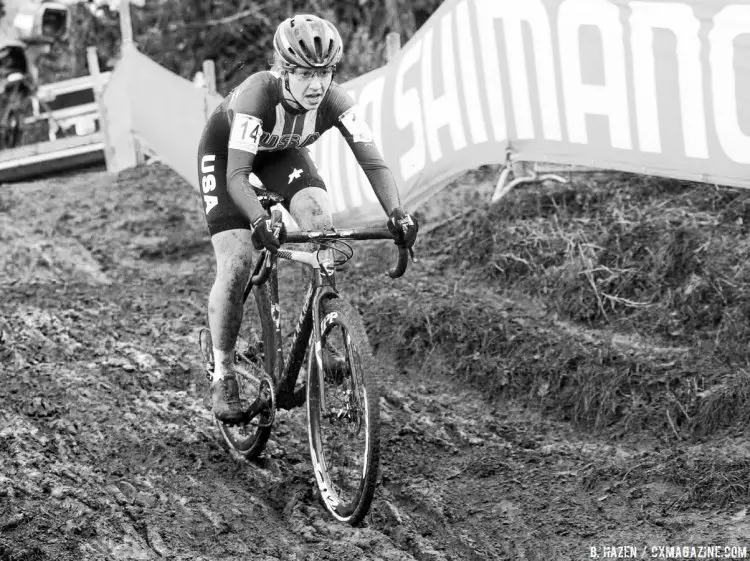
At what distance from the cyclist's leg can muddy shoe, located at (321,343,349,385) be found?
28.6 inches

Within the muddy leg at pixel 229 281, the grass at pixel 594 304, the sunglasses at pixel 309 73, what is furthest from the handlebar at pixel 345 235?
the grass at pixel 594 304

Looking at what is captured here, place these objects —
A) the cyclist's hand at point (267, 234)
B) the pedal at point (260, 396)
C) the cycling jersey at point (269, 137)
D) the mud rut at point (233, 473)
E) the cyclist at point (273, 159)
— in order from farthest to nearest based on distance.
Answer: the pedal at point (260, 396) → the cycling jersey at point (269, 137) → the cyclist at point (273, 159) → the mud rut at point (233, 473) → the cyclist's hand at point (267, 234)

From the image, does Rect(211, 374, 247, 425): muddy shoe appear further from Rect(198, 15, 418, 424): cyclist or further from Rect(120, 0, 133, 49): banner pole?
Rect(120, 0, 133, 49): banner pole

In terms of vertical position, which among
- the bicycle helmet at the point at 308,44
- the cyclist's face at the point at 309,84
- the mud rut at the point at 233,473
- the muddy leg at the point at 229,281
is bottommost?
the mud rut at the point at 233,473

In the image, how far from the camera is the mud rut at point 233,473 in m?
4.73

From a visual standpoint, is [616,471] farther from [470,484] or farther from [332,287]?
[332,287]

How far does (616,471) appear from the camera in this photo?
534 cm

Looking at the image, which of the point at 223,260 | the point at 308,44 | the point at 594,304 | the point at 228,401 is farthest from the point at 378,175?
the point at 594,304

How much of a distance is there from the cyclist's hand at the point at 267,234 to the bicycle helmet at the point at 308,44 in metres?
0.83

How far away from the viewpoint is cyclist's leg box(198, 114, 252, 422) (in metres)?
5.32

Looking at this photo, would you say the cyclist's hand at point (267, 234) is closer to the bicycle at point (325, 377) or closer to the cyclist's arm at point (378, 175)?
the bicycle at point (325, 377)

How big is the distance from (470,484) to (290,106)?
88.4 inches

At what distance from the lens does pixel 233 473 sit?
18.3 ft

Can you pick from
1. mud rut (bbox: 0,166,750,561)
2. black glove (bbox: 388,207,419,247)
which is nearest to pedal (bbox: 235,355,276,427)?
mud rut (bbox: 0,166,750,561)
